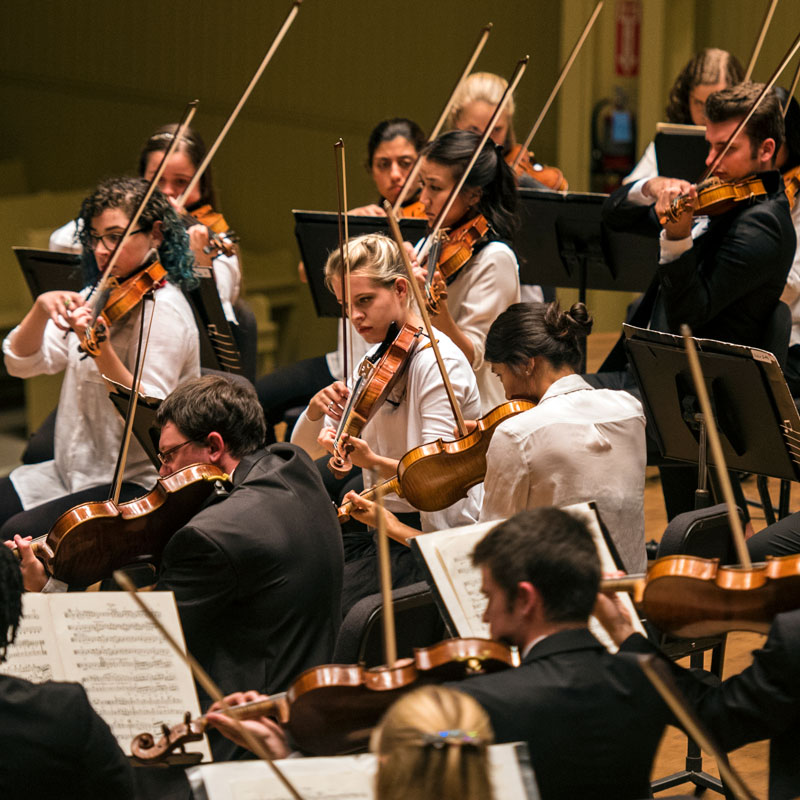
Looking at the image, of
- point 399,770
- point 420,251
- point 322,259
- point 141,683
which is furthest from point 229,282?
point 399,770

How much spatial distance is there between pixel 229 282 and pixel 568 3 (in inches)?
99.0

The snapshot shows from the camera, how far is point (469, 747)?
4.09ft

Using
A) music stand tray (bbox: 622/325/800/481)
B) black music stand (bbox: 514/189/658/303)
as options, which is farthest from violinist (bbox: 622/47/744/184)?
music stand tray (bbox: 622/325/800/481)

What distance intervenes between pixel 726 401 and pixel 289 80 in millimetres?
4194

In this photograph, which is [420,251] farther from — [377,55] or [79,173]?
[79,173]

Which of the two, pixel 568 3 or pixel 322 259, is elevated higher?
pixel 568 3

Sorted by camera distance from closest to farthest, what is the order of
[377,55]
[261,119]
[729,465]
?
[729,465] < [377,55] < [261,119]

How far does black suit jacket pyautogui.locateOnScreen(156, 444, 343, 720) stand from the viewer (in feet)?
7.14

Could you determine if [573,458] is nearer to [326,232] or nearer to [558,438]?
[558,438]

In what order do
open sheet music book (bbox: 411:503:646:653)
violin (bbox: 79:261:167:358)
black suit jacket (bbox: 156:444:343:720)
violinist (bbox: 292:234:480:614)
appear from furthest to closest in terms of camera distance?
violin (bbox: 79:261:167:358), violinist (bbox: 292:234:480:614), black suit jacket (bbox: 156:444:343:720), open sheet music book (bbox: 411:503:646:653)

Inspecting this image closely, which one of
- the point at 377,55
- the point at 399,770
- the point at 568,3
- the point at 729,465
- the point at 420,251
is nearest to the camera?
the point at 399,770

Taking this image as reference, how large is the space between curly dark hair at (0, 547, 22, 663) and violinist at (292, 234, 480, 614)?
3.73 ft

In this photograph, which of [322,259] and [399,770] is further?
[322,259]

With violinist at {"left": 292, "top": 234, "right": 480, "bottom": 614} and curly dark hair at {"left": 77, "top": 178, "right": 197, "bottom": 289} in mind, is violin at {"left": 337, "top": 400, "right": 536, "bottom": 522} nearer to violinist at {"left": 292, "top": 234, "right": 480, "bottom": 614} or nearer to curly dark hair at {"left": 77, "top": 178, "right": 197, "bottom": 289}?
violinist at {"left": 292, "top": 234, "right": 480, "bottom": 614}
